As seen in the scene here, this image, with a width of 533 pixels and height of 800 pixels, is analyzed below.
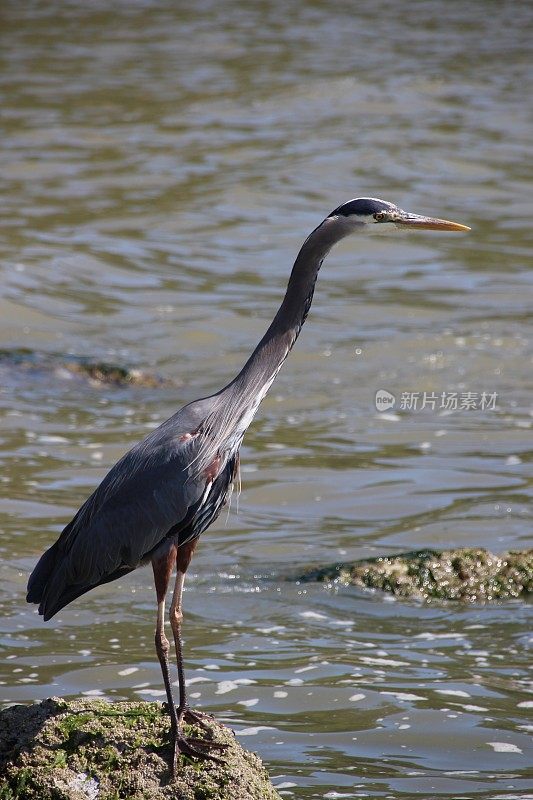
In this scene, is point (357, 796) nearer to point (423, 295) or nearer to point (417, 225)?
point (417, 225)

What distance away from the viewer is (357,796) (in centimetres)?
577

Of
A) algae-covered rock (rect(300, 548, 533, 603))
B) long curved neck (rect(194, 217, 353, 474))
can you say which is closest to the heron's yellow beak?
long curved neck (rect(194, 217, 353, 474))

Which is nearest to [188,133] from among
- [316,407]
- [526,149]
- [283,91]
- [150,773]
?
[283,91]

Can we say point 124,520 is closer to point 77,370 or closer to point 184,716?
point 184,716

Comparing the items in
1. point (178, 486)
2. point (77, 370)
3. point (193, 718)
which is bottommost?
point (77, 370)

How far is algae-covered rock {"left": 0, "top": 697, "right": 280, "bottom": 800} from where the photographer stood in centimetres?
475

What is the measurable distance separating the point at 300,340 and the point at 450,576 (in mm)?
5613

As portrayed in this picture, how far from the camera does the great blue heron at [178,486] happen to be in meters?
5.38

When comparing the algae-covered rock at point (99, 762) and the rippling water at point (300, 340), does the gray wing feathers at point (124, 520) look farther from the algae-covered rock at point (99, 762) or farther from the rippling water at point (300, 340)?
the rippling water at point (300, 340)

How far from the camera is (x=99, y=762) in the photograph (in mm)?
4816

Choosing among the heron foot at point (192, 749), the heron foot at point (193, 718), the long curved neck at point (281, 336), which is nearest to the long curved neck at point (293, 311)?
the long curved neck at point (281, 336)

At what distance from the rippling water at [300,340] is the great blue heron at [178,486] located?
1.22 meters

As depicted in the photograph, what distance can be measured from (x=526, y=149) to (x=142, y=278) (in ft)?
24.2

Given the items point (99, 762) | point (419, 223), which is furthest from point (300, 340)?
point (99, 762)
